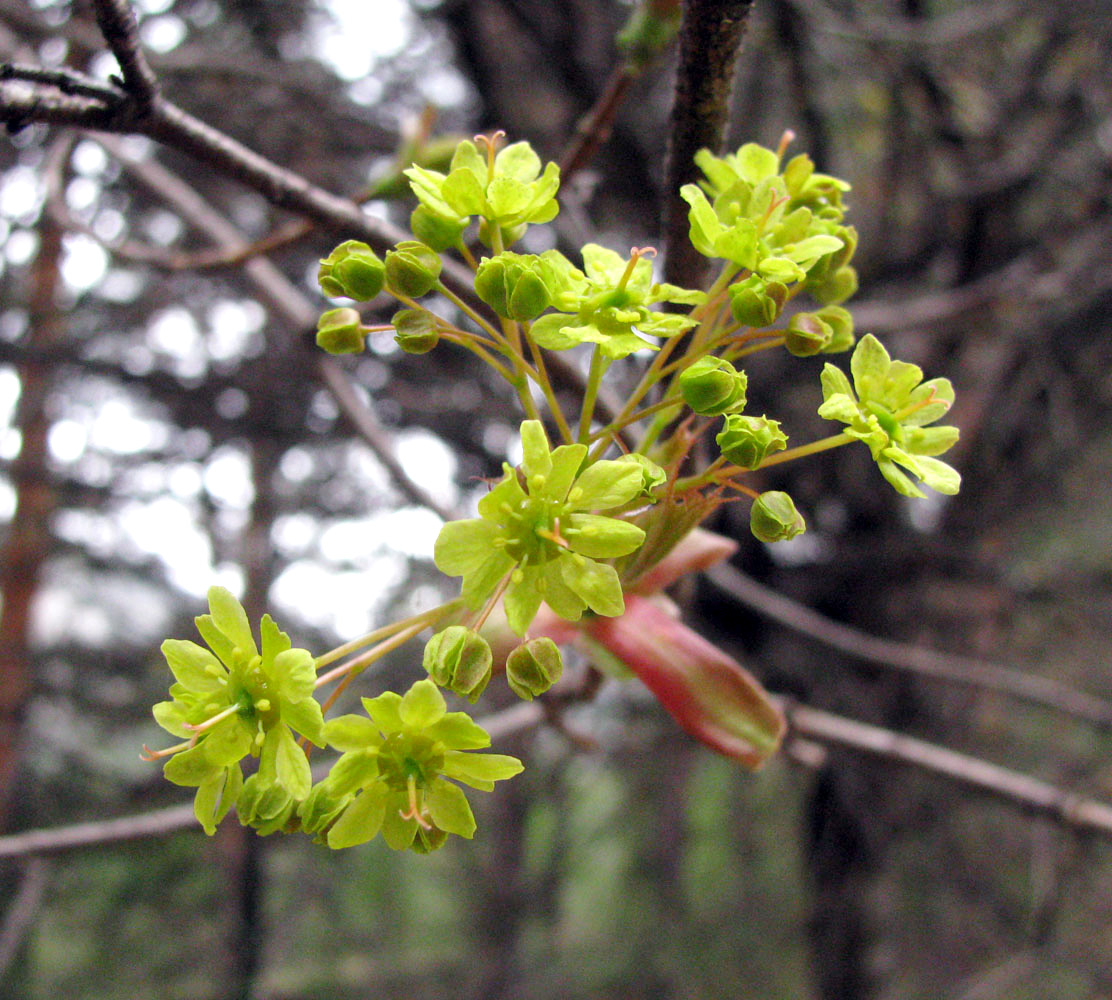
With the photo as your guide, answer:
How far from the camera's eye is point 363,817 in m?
0.61

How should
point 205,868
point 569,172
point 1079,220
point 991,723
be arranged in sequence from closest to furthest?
1. point 569,172
2. point 1079,220
3. point 205,868
4. point 991,723

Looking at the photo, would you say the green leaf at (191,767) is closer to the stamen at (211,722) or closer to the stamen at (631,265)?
the stamen at (211,722)

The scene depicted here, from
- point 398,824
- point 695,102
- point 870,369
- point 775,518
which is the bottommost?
point 398,824

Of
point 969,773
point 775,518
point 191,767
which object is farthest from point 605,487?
point 969,773

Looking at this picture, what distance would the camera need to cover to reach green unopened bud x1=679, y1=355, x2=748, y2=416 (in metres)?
0.61

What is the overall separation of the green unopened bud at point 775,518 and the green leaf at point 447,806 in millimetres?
299

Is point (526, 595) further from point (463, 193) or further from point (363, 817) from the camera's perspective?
point (463, 193)

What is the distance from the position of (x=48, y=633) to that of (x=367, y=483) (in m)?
1.81

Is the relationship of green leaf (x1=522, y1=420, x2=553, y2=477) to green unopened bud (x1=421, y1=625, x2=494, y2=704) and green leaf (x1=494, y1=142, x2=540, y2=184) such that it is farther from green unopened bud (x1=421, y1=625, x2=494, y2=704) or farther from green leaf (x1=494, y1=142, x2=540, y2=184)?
green leaf (x1=494, y1=142, x2=540, y2=184)

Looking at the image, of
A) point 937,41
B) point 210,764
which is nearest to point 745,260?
point 210,764

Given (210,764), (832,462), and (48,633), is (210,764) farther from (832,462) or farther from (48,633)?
(48,633)

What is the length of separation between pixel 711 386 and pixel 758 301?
0.26ft

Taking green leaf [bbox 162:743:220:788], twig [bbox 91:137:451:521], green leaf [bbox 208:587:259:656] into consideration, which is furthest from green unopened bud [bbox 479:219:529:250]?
twig [bbox 91:137:451:521]

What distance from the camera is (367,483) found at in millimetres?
3355
